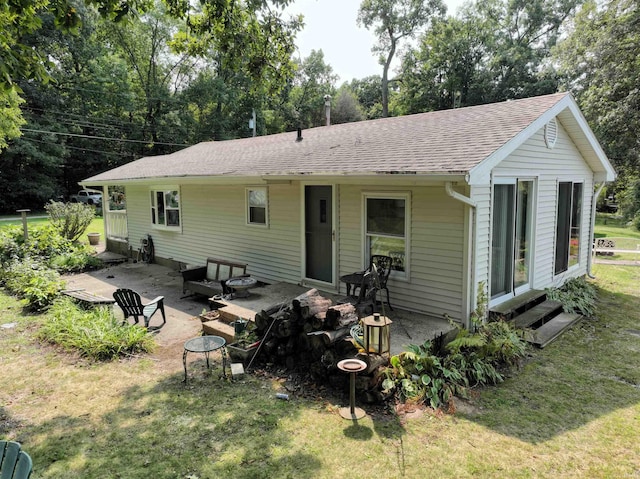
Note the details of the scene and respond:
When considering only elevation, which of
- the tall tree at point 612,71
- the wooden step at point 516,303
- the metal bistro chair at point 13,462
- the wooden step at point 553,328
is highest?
the tall tree at point 612,71

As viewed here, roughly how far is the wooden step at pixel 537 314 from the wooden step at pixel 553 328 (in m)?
0.12

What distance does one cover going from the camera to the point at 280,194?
8836 mm

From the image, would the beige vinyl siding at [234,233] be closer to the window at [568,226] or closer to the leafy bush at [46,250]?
the leafy bush at [46,250]

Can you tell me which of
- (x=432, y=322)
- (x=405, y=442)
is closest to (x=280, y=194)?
(x=432, y=322)

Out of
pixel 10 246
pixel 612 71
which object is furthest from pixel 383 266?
pixel 612 71

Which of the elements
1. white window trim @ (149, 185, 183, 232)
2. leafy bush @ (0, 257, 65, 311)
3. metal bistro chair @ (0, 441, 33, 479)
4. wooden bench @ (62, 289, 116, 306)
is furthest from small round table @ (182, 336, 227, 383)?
white window trim @ (149, 185, 183, 232)

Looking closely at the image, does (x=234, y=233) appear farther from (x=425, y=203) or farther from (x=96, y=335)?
(x=425, y=203)

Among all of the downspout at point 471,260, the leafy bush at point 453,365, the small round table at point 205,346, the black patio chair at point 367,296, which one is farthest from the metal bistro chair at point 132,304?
the downspout at point 471,260

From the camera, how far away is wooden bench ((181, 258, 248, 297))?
348 inches

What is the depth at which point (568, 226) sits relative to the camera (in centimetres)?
919

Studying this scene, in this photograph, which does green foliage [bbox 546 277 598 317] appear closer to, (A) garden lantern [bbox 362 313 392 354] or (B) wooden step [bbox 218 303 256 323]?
(A) garden lantern [bbox 362 313 392 354]

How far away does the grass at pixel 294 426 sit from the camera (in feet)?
11.7

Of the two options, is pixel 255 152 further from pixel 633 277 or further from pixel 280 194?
pixel 633 277

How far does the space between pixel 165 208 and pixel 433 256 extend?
8859 millimetres
